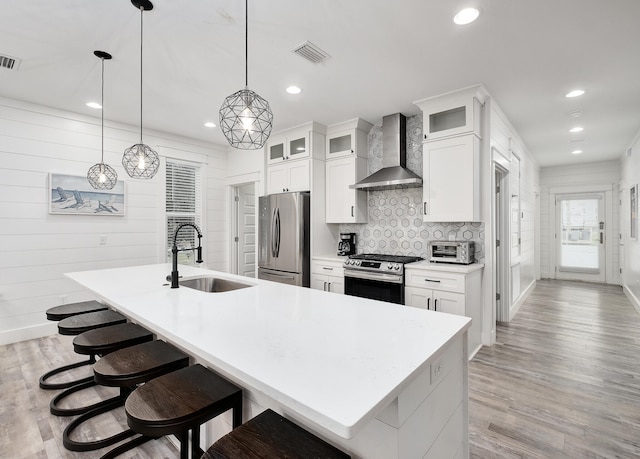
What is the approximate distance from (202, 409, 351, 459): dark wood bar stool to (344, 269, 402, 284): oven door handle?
239 centimetres

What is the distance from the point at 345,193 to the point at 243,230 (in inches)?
88.0

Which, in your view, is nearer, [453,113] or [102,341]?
[102,341]

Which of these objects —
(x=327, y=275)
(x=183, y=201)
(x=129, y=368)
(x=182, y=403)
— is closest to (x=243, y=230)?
(x=183, y=201)

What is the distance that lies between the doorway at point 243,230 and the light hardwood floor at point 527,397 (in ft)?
8.29

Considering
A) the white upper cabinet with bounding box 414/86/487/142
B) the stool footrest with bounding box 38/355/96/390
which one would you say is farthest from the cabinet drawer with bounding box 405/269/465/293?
the stool footrest with bounding box 38/355/96/390

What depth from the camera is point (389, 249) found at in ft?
13.5

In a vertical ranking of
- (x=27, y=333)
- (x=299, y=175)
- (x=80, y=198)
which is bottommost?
(x=27, y=333)

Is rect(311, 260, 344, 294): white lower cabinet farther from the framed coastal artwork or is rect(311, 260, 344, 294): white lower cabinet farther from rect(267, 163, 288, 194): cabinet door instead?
the framed coastal artwork

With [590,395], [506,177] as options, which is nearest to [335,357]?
[590,395]

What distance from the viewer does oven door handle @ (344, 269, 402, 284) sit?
10.7ft

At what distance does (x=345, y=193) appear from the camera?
4.19 metres

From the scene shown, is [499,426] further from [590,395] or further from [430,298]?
[430,298]

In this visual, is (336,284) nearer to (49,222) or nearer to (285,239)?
(285,239)

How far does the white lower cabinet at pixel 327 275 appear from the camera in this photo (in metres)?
3.82
